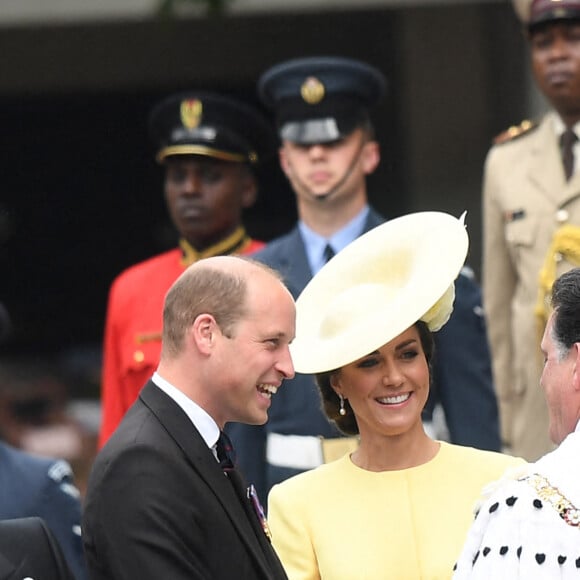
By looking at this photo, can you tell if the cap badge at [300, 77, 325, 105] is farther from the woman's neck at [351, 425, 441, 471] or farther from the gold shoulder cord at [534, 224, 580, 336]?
the woman's neck at [351, 425, 441, 471]

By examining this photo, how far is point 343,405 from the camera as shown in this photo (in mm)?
4258

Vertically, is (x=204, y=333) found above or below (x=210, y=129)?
below

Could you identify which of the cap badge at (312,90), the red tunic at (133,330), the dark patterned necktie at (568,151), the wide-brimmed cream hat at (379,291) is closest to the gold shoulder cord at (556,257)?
the dark patterned necktie at (568,151)

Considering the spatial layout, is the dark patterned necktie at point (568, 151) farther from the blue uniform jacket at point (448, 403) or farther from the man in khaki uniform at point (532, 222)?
the blue uniform jacket at point (448, 403)

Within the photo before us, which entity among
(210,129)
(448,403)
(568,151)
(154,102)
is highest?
(154,102)

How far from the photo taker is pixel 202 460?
11.7 feet

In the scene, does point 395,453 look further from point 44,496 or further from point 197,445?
point 44,496

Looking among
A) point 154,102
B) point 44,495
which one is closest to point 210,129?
point 44,495

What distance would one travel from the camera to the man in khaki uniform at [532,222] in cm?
580

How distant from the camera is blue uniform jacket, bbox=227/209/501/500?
5.23m

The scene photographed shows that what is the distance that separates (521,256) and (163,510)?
273 centimetres

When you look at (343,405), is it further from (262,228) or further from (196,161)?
(262,228)

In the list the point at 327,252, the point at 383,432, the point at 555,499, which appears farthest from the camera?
the point at 327,252

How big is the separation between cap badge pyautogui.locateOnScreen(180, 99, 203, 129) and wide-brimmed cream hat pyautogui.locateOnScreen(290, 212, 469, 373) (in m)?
2.16
